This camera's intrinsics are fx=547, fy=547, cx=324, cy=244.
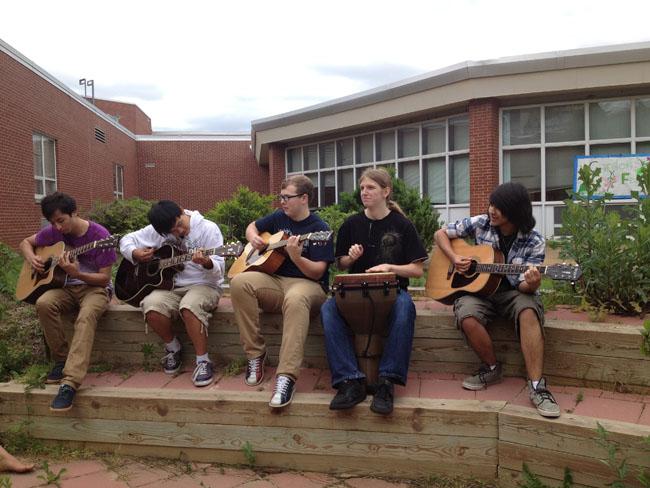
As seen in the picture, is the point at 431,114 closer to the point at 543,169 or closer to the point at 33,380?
the point at 543,169

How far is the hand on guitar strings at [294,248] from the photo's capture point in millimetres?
3562

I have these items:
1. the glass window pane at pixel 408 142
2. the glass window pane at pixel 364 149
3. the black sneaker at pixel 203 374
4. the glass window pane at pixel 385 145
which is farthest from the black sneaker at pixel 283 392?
the glass window pane at pixel 364 149

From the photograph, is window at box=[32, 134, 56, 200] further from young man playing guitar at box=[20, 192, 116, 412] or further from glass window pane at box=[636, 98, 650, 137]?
glass window pane at box=[636, 98, 650, 137]

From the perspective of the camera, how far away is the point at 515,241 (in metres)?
3.43

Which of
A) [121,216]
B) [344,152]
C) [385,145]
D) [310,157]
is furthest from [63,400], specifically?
[121,216]

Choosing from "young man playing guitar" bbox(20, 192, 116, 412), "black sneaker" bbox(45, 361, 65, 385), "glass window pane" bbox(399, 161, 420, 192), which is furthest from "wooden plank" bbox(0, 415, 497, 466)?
"glass window pane" bbox(399, 161, 420, 192)

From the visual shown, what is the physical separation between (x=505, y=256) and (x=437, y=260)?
1.67 ft

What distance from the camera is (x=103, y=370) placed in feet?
13.3

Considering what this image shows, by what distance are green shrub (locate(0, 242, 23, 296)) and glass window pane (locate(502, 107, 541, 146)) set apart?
29.7ft

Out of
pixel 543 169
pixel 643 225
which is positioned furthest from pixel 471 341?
pixel 543 169

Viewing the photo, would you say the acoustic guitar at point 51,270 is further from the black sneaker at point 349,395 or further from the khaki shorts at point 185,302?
the black sneaker at point 349,395

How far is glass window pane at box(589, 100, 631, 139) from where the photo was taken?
10180mm

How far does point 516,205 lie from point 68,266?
10.0 ft

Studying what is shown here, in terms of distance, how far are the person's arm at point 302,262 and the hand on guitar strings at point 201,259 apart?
22.3 inches
